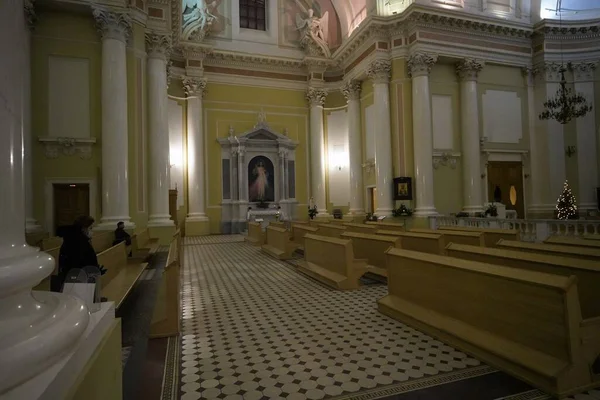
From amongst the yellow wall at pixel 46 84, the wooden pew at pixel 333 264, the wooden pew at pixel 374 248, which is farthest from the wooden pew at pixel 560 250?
the yellow wall at pixel 46 84

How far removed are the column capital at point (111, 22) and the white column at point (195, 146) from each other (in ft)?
21.5

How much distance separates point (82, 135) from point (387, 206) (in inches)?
A: 402

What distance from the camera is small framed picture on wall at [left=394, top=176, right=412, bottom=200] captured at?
44.3 ft

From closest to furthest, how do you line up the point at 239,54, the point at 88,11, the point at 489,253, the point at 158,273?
the point at 489,253
the point at 158,273
the point at 88,11
the point at 239,54

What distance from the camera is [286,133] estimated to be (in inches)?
703

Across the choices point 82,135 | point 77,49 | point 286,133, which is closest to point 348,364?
point 82,135

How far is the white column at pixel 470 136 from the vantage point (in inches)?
547

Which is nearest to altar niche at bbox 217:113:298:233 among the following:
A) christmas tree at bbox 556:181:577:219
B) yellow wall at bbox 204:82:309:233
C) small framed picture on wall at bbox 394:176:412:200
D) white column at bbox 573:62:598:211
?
yellow wall at bbox 204:82:309:233

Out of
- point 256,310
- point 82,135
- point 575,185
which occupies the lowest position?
point 256,310

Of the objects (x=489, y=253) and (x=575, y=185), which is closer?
(x=489, y=253)

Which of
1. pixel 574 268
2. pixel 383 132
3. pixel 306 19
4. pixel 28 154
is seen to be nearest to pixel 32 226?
pixel 28 154

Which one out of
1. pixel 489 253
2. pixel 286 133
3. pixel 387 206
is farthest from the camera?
pixel 286 133

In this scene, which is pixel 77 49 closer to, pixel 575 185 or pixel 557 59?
pixel 557 59

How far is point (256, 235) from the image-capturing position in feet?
40.1
